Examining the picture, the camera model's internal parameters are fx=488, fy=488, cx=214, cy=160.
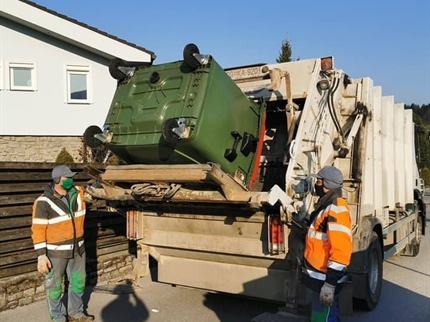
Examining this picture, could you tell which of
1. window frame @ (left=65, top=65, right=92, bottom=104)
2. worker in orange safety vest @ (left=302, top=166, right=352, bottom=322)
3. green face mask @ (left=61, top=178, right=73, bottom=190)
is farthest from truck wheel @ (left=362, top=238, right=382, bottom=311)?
window frame @ (left=65, top=65, right=92, bottom=104)

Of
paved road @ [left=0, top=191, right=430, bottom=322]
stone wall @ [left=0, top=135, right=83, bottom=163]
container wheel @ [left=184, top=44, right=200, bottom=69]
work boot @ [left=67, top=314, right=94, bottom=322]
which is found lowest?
paved road @ [left=0, top=191, right=430, bottom=322]

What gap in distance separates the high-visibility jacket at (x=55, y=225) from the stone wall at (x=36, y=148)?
27.8ft

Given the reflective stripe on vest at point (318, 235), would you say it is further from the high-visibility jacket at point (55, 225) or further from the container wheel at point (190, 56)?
the high-visibility jacket at point (55, 225)

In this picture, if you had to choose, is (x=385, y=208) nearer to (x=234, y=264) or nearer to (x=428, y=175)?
(x=234, y=264)

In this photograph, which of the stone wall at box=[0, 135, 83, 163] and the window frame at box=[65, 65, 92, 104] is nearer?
the stone wall at box=[0, 135, 83, 163]

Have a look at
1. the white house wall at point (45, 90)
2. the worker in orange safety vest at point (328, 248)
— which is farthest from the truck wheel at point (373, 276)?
the white house wall at point (45, 90)

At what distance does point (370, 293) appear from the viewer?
5488 mm

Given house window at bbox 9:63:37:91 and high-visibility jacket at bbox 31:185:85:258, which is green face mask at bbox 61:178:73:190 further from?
house window at bbox 9:63:37:91

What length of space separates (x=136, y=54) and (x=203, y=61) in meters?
10.3

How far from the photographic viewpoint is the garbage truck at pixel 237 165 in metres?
4.35

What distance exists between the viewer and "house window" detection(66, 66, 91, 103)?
14.0 meters

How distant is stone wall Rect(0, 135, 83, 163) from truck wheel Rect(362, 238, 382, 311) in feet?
31.1

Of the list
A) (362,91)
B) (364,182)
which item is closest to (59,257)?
(364,182)

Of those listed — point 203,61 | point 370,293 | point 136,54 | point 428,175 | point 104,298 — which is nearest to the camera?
point 203,61
